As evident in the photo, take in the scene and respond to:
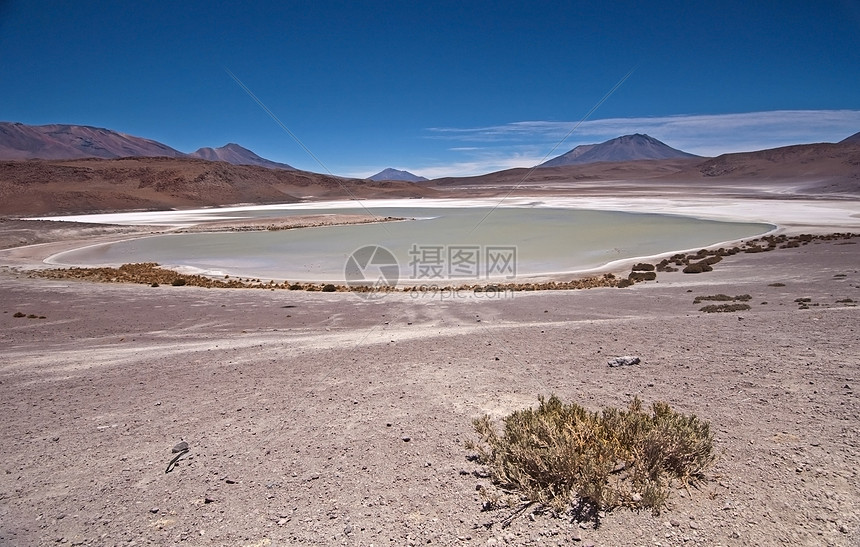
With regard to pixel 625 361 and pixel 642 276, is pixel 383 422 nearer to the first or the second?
pixel 625 361

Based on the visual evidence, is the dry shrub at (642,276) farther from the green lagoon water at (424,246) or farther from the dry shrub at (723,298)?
the dry shrub at (723,298)

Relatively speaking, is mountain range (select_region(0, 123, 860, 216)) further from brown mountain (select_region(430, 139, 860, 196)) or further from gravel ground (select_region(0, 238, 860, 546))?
gravel ground (select_region(0, 238, 860, 546))

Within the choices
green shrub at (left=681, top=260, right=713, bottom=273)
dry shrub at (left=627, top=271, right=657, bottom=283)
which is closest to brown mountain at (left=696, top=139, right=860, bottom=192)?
green shrub at (left=681, top=260, right=713, bottom=273)

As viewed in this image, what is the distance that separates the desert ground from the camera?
280 cm

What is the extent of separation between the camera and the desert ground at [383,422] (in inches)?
110

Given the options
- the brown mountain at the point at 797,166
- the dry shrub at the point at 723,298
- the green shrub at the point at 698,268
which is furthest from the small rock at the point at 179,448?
the brown mountain at the point at 797,166

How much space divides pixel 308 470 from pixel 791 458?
3086mm

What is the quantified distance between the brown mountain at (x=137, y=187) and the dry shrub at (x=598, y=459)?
2833 inches

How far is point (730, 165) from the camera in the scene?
468ft

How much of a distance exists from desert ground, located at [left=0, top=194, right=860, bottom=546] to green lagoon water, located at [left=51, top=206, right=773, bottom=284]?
10.3 meters

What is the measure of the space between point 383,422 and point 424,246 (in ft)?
75.8

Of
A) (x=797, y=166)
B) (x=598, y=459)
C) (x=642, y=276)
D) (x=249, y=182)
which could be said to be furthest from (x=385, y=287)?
(x=797, y=166)

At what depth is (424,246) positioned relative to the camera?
27.1 metres

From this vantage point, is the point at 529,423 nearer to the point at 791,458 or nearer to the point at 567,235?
the point at 791,458
